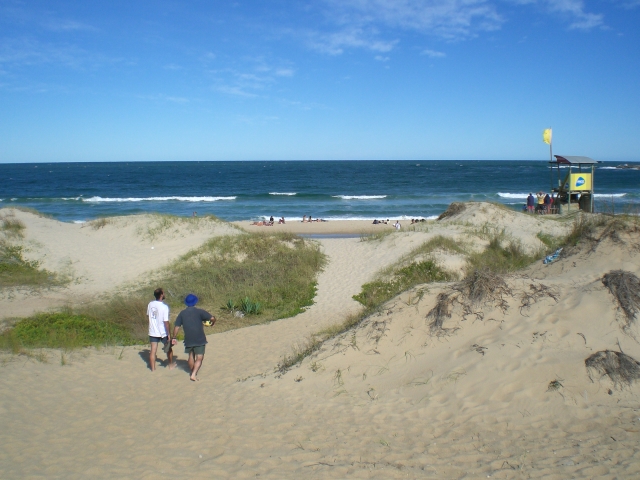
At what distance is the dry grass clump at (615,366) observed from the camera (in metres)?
5.32

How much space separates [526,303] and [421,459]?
10.5 feet

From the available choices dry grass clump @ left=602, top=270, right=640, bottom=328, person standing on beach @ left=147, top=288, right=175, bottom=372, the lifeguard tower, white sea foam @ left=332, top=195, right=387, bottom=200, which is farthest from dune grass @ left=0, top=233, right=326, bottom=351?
white sea foam @ left=332, top=195, right=387, bottom=200

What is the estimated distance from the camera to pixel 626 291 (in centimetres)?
639

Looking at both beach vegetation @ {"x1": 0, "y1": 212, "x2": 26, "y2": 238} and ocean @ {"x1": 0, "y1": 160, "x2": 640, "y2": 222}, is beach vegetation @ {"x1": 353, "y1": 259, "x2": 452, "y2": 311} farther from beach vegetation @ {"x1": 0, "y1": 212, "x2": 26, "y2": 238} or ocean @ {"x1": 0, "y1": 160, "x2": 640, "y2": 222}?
ocean @ {"x1": 0, "y1": 160, "x2": 640, "y2": 222}

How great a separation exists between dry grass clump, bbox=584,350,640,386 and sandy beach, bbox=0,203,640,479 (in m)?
0.07

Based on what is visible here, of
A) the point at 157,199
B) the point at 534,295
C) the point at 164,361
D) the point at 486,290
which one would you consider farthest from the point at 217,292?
the point at 157,199

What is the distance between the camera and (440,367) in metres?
6.29

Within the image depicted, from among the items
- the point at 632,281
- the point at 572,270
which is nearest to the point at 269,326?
the point at 572,270

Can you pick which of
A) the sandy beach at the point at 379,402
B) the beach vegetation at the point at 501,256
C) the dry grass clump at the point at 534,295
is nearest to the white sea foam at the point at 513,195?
the beach vegetation at the point at 501,256

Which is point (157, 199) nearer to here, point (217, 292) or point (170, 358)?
point (217, 292)

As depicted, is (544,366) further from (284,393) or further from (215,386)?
(215,386)

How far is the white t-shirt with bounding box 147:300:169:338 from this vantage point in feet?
25.7

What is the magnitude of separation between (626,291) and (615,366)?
1403mm

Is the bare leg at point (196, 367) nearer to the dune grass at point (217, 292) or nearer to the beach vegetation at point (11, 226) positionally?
the dune grass at point (217, 292)
